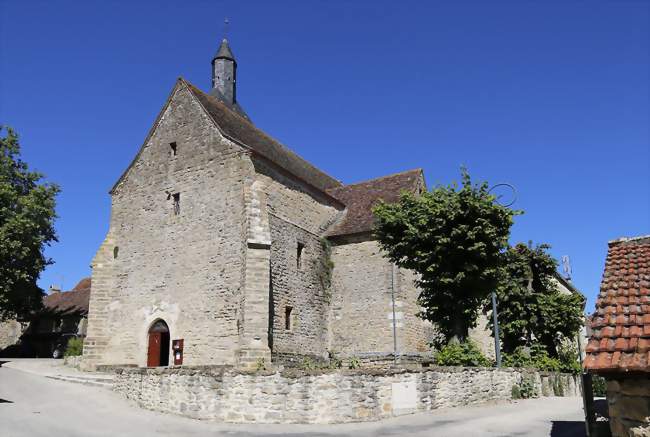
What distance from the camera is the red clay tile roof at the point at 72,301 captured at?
1554 inches

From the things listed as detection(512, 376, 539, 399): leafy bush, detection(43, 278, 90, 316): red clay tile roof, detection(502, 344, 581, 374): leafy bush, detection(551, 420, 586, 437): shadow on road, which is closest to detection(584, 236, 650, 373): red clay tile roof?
detection(551, 420, 586, 437): shadow on road

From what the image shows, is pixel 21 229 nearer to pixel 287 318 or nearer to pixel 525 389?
pixel 287 318

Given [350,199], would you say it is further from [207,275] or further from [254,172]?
[207,275]

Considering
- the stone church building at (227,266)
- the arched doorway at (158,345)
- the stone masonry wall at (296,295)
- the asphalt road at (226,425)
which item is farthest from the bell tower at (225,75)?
the asphalt road at (226,425)

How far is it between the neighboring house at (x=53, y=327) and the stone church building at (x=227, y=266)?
16.6 metres

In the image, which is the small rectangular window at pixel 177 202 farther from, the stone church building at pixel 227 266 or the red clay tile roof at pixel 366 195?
the red clay tile roof at pixel 366 195

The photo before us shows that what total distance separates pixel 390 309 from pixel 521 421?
1150cm

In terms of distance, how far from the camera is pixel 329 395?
12727mm

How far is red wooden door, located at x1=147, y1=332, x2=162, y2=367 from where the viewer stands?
22547 mm

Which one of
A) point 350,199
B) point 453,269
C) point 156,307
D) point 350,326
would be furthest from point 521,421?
point 350,199

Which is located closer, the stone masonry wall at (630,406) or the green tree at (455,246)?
the stone masonry wall at (630,406)

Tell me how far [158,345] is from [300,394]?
11.8 meters

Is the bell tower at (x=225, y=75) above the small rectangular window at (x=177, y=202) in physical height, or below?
above

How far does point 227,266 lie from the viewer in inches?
828
